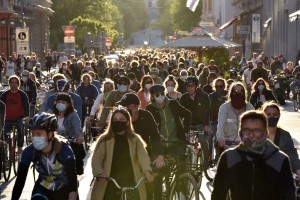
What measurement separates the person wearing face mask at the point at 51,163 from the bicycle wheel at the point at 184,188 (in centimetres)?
284

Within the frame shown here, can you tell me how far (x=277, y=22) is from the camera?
2530 inches

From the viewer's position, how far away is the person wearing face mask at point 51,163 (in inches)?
321

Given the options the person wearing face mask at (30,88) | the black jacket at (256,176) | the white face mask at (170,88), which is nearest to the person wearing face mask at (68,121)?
the white face mask at (170,88)

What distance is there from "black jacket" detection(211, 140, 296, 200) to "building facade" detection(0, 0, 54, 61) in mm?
53357

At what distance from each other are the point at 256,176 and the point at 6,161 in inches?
395

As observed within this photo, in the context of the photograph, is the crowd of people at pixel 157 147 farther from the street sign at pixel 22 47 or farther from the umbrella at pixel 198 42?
the umbrella at pixel 198 42

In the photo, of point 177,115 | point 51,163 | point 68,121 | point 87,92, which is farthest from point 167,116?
point 87,92

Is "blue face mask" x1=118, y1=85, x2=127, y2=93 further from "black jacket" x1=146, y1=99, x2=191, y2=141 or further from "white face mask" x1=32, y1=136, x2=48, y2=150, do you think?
"white face mask" x1=32, y1=136, x2=48, y2=150

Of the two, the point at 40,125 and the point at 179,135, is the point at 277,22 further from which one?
the point at 40,125

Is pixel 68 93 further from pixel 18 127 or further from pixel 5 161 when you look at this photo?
pixel 18 127

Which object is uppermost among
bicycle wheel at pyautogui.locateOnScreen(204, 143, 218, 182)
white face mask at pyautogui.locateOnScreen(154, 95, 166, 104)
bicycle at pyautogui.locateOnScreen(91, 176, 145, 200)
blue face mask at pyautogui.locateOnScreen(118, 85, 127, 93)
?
blue face mask at pyautogui.locateOnScreen(118, 85, 127, 93)

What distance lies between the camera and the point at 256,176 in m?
7.04

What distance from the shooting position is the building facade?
228 ft

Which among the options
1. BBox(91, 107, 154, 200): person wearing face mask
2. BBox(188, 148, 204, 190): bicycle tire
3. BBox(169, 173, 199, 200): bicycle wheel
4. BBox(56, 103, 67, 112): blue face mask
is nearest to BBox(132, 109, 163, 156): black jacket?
BBox(169, 173, 199, 200): bicycle wheel
